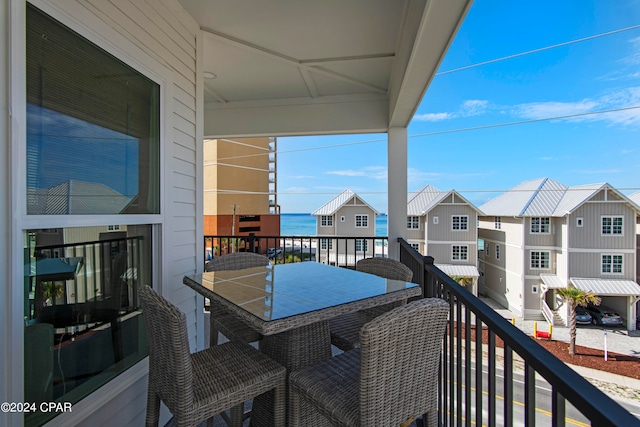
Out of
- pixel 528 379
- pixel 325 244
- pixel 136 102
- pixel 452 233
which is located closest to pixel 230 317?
pixel 136 102

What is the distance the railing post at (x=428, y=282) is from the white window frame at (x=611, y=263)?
19.5ft

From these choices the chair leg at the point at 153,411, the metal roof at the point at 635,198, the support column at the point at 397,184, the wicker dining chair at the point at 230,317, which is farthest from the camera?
the metal roof at the point at 635,198

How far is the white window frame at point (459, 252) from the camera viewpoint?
296 inches

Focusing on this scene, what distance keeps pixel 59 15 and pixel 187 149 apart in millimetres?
1149

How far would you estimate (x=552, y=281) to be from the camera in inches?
263

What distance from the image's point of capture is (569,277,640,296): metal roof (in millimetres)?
5415

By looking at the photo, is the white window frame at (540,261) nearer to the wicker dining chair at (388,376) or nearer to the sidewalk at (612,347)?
the sidewalk at (612,347)

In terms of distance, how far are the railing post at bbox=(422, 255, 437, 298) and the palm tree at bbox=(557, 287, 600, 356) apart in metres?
5.42

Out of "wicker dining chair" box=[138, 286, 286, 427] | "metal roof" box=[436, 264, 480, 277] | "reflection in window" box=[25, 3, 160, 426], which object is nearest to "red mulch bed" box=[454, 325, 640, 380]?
"metal roof" box=[436, 264, 480, 277]

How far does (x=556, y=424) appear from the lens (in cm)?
62

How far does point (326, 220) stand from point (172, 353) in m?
5.70

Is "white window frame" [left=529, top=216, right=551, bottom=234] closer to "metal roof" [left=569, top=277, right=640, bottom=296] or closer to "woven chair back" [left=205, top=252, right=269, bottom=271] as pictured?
"metal roof" [left=569, top=277, right=640, bottom=296]

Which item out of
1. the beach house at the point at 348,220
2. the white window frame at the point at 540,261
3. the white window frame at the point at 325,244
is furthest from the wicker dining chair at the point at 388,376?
the white window frame at the point at 540,261

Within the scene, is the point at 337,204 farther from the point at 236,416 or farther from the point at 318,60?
the point at 236,416
